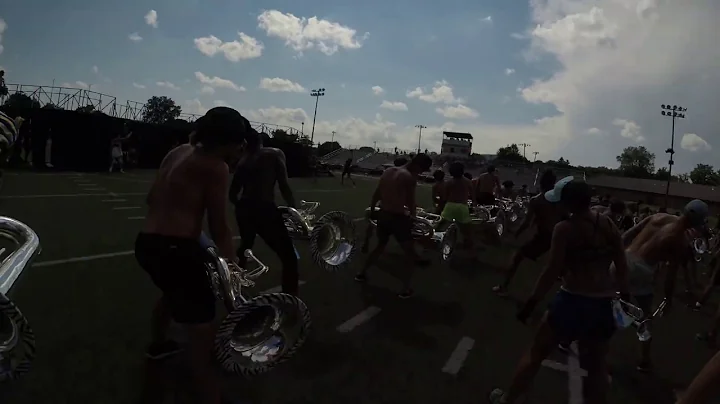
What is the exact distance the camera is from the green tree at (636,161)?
452 feet

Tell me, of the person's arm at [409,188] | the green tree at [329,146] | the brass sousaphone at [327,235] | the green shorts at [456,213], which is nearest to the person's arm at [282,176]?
the brass sousaphone at [327,235]

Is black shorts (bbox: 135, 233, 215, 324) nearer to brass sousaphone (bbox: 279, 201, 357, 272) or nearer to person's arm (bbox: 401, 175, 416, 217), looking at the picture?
brass sousaphone (bbox: 279, 201, 357, 272)

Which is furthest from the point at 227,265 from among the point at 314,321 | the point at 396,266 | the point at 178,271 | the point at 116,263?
the point at 396,266

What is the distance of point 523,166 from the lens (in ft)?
221

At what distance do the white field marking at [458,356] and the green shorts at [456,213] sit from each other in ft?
15.9

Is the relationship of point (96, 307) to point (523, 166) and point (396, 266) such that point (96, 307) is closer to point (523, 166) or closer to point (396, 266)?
point (396, 266)

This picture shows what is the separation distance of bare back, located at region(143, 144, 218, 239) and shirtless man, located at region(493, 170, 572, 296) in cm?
A: 600

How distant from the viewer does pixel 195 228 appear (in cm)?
312

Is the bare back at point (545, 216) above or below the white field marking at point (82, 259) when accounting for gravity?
above

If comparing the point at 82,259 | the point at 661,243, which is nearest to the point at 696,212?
the point at 661,243

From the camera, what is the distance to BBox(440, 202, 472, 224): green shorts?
1052cm

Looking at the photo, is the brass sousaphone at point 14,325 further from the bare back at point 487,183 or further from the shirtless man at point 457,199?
the bare back at point 487,183

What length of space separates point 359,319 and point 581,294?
2.89m

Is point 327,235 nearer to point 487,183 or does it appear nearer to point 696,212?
point 696,212
